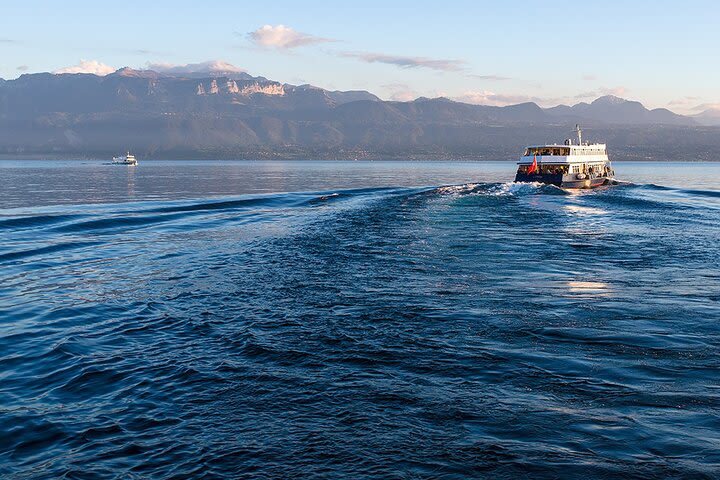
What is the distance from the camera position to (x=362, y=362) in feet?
49.0

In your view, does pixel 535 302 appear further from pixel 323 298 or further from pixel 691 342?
pixel 323 298

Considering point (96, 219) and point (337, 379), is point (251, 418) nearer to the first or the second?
point (337, 379)

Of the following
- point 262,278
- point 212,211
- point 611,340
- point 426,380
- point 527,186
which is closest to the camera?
point 426,380

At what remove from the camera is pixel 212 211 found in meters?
62.2

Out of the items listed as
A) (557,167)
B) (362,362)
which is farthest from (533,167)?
(362,362)

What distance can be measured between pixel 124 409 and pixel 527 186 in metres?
81.7

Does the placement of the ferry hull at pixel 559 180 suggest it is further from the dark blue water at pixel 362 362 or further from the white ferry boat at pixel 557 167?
the dark blue water at pixel 362 362

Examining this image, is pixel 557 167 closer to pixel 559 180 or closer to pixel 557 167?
pixel 557 167

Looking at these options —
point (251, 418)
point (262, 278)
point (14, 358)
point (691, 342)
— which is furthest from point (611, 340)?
point (14, 358)

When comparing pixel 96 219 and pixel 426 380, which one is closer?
pixel 426 380

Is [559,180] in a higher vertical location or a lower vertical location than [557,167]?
lower

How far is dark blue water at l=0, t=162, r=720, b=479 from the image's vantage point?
1034 cm

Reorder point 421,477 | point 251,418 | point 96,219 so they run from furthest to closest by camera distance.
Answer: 1. point 96,219
2. point 251,418
3. point 421,477

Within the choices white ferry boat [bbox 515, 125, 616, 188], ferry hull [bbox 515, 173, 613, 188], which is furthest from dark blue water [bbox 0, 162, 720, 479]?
white ferry boat [bbox 515, 125, 616, 188]
